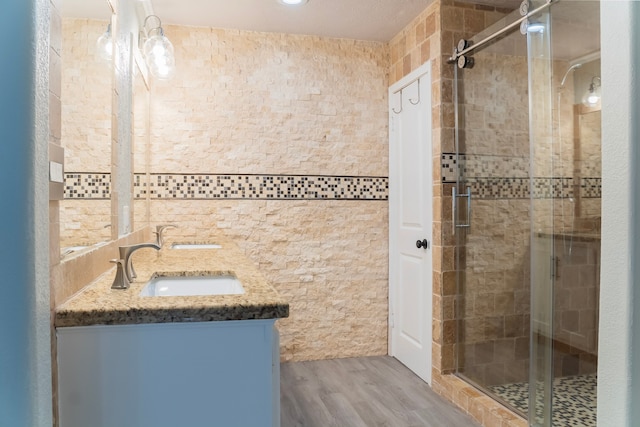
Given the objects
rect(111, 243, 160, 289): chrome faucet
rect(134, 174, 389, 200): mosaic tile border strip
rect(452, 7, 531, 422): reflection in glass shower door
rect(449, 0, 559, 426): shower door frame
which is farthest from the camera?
rect(134, 174, 389, 200): mosaic tile border strip

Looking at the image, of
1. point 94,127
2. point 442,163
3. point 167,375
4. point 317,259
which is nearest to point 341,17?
point 442,163

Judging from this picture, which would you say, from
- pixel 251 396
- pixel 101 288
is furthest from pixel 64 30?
pixel 251 396

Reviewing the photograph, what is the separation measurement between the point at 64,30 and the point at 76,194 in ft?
1.57

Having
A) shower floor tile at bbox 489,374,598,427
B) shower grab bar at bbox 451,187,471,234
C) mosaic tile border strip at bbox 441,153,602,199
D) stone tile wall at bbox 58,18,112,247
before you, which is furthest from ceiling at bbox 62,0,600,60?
shower floor tile at bbox 489,374,598,427

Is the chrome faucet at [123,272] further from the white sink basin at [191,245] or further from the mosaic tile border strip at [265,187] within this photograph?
the mosaic tile border strip at [265,187]

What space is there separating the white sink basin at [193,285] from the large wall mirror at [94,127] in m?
0.29

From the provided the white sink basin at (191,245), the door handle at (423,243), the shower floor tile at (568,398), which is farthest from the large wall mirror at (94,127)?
the shower floor tile at (568,398)

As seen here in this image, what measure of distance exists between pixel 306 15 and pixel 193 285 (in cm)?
221

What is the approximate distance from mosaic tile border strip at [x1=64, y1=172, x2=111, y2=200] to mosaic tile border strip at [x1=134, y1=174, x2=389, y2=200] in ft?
4.38

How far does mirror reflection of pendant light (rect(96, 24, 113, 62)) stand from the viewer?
1.64 m

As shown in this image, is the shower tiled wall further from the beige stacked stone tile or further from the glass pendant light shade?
the glass pendant light shade

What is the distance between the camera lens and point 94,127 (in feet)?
5.21

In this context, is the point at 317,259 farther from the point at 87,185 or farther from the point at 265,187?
the point at 87,185

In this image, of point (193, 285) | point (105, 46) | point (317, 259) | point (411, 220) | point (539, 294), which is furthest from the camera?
point (317, 259)
